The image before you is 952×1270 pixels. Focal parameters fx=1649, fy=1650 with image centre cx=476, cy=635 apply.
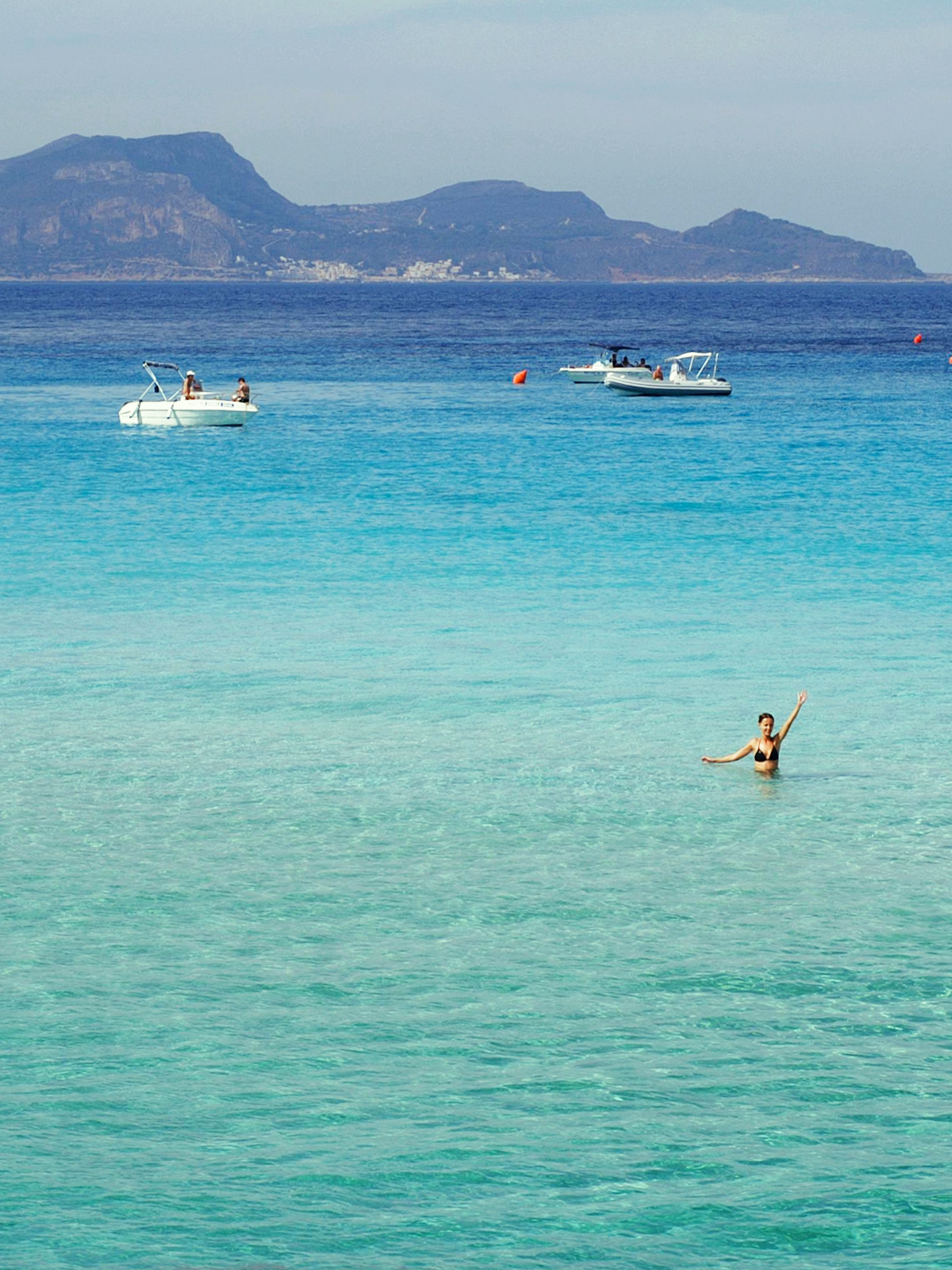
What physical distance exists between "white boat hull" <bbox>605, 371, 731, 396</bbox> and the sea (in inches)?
1501

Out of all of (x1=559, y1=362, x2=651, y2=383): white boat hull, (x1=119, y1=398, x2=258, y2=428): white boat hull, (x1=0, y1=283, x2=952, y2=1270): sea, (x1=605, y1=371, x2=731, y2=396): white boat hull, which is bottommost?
(x1=0, y1=283, x2=952, y2=1270): sea

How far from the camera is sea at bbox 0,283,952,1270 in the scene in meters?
12.4

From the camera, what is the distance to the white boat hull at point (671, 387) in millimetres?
81000

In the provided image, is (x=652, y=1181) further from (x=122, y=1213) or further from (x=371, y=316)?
(x=371, y=316)

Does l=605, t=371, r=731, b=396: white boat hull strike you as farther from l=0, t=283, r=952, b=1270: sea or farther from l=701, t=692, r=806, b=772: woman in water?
l=701, t=692, r=806, b=772: woman in water

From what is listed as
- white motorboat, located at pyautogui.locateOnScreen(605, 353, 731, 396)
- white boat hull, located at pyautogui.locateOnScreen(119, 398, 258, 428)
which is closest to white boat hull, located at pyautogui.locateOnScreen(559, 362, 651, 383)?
white motorboat, located at pyautogui.locateOnScreen(605, 353, 731, 396)

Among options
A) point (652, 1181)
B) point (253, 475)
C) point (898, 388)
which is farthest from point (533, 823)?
point (898, 388)

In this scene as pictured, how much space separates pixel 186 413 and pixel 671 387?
25.8 metres

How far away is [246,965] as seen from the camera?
16.2 metres

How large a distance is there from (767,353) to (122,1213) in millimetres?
113974

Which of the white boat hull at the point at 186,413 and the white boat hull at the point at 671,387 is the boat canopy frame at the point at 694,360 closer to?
the white boat hull at the point at 671,387

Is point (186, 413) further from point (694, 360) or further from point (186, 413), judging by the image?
point (694, 360)

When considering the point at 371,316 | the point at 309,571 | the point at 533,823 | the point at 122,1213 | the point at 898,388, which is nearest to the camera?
the point at 122,1213

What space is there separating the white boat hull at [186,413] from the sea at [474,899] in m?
24.3
